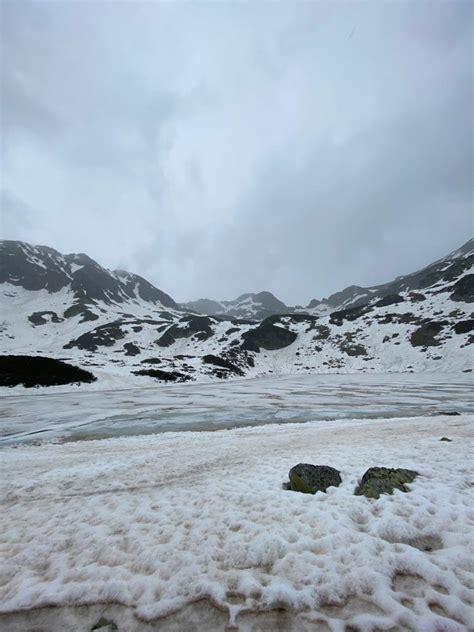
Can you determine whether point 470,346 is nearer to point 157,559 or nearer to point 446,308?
point 446,308

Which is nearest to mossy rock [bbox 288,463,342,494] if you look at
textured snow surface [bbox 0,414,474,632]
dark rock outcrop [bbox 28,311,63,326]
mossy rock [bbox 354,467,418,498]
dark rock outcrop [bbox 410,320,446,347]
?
textured snow surface [bbox 0,414,474,632]

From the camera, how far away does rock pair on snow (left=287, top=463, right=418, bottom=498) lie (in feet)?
20.6

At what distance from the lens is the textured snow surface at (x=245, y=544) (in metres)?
3.51

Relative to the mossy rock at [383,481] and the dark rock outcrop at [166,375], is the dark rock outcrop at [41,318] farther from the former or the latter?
the mossy rock at [383,481]

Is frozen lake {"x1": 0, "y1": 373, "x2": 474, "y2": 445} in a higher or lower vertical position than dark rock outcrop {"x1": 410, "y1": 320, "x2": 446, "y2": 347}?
lower

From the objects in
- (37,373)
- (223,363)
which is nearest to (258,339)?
(223,363)

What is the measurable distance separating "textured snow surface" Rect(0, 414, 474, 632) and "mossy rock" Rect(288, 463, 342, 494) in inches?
12.6

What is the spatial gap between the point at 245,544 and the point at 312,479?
259 cm

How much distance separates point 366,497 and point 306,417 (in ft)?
42.9

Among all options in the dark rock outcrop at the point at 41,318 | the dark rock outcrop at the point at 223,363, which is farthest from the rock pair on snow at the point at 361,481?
the dark rock outcrop at the point at 41,318

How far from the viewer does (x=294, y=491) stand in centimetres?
655

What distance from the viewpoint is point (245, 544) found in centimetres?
471

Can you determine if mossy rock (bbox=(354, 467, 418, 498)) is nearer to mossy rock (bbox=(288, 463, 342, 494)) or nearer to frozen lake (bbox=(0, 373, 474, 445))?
mossy rock (bbox=(288, 463, 342, 494))

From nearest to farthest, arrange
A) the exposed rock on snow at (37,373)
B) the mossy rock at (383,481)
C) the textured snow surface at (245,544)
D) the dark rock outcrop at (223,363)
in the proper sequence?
the textured snow surface at (245,544) → the mossy rock at (383,481) → the exposed rock on snow at (37,373) → the dark rock outcrop at (223,363)
